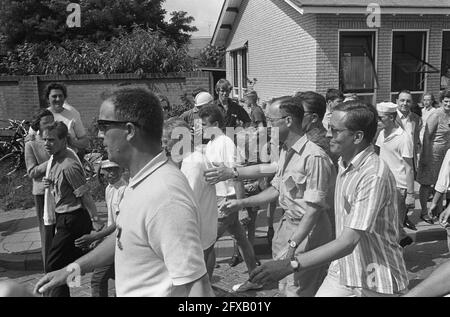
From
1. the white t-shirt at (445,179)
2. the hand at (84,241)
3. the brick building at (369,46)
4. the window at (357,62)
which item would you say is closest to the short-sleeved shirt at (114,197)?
the hand at (84,241)

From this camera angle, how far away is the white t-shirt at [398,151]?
17.0 feet

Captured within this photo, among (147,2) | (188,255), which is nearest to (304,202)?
(188,255)

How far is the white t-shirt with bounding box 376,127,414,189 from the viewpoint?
517 centimetres

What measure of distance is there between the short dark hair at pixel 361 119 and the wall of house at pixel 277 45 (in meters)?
9.18

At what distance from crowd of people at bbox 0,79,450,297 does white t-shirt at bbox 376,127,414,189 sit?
0.04ft

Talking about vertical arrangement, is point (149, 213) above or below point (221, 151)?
above

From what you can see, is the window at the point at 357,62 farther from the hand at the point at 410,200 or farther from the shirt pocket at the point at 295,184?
the shirt pocket at the point at 295,184

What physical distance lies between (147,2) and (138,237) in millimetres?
28552

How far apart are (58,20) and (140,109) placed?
25142mm

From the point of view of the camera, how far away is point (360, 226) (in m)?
2.44

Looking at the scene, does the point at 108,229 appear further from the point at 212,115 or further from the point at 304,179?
the point at 304,179

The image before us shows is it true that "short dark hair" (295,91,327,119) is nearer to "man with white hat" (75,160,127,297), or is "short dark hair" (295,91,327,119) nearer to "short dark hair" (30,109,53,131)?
"man with white hat" (75,160,127,297)

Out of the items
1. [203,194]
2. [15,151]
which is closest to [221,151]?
[203,194]

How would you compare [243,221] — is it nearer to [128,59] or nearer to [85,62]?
[128,59]
